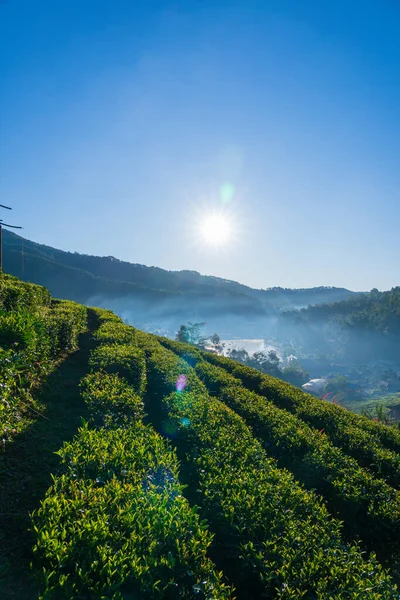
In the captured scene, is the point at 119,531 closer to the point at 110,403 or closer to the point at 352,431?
the point at 110,403

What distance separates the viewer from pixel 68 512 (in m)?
3.59

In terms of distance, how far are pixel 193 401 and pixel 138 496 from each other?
207 inches

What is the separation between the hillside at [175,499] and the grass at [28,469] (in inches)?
0.9

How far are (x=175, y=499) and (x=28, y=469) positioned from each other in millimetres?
2722

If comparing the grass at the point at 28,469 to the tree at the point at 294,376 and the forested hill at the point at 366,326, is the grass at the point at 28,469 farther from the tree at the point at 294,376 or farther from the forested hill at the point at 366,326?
the forested hill at the point at 366,326

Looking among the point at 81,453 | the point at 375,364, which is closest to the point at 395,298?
the point at 375,364

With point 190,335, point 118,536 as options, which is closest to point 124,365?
point 118,536

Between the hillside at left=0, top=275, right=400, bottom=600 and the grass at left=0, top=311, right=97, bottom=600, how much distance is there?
0.02 m

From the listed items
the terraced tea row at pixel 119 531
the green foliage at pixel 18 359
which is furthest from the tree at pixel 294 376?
the terraced tea row at pixel 119 531

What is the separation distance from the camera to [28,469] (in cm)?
522

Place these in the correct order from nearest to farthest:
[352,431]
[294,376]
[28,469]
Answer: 1. [28,469]
2. [352,431]
3. [294,376]

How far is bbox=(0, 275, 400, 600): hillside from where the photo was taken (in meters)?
3.23

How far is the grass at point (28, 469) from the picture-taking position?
3.46m

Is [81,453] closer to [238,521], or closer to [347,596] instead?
[238,521]
